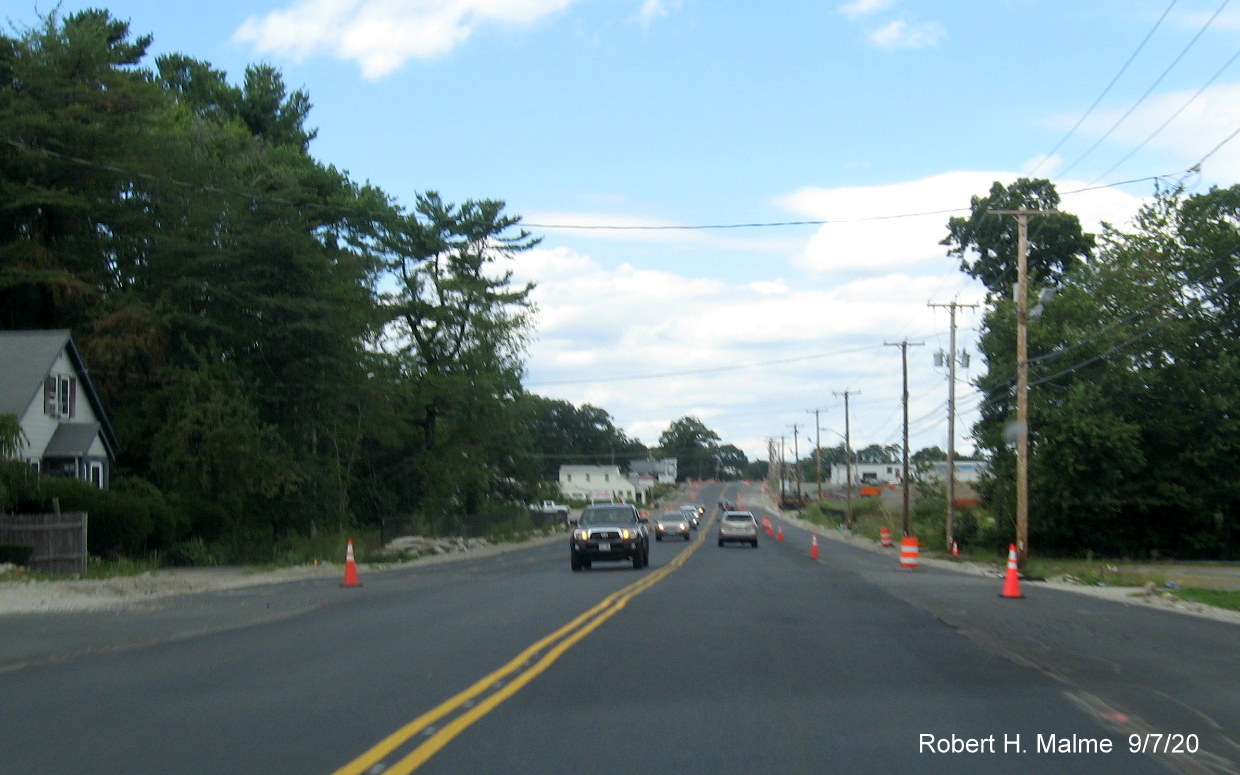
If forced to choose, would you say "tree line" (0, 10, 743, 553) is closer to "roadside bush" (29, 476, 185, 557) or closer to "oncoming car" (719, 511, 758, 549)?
"roadside bush" (29, 476, 185, 557)

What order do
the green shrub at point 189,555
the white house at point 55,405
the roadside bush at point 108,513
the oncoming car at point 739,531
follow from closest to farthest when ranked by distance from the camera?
the roadside bush at point 108,513 → the white house at point 55,405 → the green shrub at point 189,555 → the oncoming car at point 739,531

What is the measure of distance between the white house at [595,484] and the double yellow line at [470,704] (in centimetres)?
14220

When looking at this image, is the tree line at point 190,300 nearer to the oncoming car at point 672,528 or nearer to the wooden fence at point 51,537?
the wooden fence at point 51,537

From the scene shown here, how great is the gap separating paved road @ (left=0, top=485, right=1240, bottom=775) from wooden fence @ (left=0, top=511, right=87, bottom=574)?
10.4 meters

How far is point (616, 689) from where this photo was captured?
1085cm

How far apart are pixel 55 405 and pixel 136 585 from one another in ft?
44.1

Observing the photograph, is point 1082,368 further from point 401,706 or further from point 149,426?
point 401,706

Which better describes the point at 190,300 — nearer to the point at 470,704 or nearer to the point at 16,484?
the point at 16,484

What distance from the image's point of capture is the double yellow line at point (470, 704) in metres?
7.85

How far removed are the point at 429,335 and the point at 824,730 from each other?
58.0m

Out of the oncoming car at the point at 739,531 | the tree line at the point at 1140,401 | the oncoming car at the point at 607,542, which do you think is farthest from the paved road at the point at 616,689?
the oncoming car at the point at 739,531

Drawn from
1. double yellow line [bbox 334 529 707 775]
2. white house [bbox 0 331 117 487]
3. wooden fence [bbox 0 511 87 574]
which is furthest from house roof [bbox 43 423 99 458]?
double yellow line [bbox 334 529 707 775]

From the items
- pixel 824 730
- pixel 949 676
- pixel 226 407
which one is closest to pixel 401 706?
pixel 824 730

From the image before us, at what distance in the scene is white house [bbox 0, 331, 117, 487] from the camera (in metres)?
36.7
